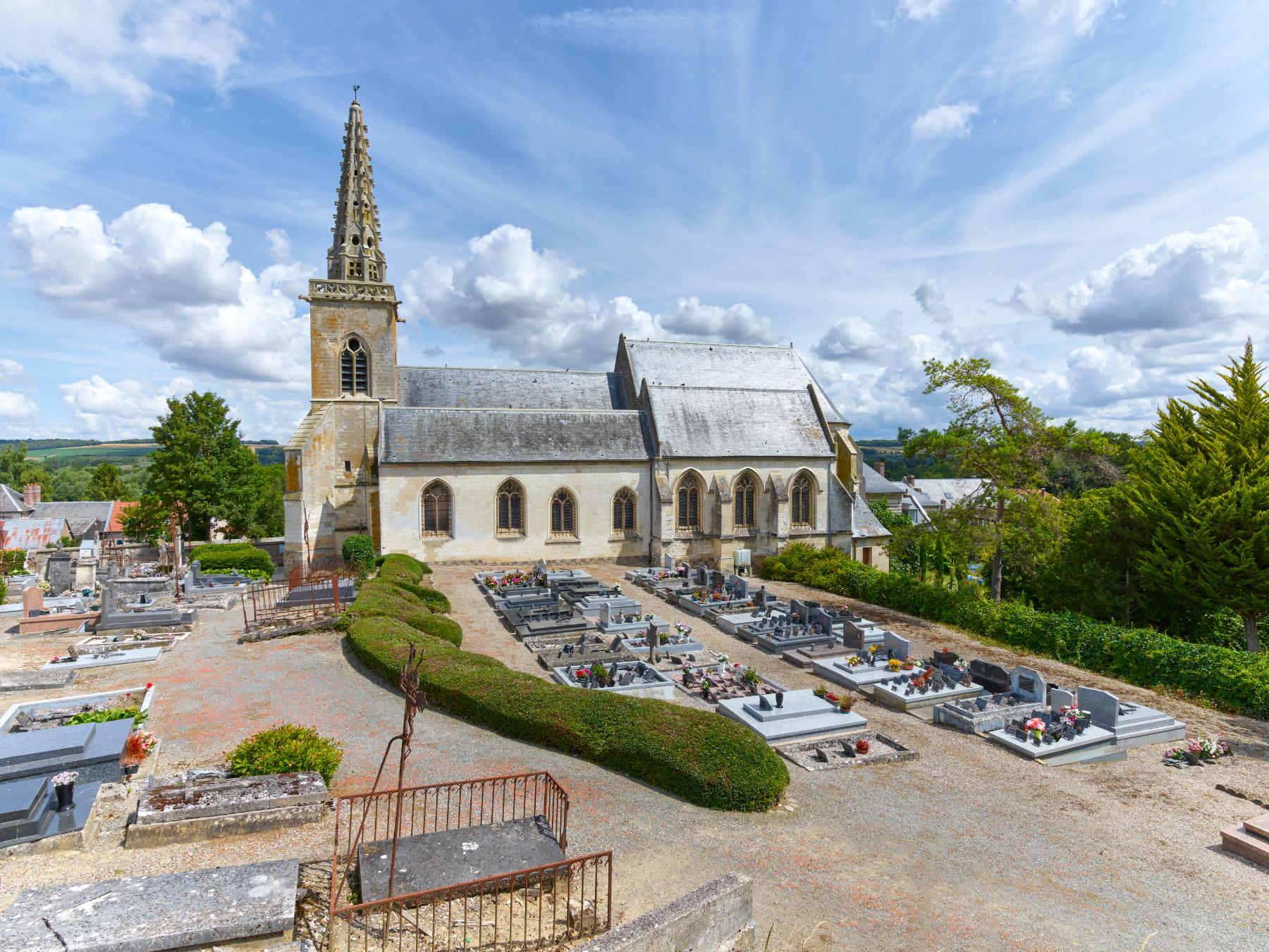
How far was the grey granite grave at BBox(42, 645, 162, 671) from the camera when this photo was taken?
16.4 m

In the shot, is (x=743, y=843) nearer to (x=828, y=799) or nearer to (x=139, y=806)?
(x=828, y=799)

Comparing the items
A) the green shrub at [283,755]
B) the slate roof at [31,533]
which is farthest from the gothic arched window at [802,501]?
the slate roof at [31,533]

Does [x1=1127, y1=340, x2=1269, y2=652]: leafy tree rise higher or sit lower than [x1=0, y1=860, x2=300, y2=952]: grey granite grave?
higher

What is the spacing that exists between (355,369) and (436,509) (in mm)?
7768

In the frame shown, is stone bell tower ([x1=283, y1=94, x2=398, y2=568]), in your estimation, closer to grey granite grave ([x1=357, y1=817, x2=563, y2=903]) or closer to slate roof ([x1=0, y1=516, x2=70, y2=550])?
slate roof ([x1=0, y1=516, x2=70, y2=550])

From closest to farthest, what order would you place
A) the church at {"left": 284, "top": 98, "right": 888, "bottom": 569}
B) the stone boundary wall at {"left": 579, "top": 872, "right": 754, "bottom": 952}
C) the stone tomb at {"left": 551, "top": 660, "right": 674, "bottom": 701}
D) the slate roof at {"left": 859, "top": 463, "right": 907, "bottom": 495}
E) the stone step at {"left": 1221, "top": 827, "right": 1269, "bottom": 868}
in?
the stone boundary wall at {"left": 579, "top": 872, "right": 754, "bottom": 952} < the stone step at {"left": 1221, "top": 827, "right": 1269, "bottom": 868} < the stone tomb at {"left": 551, "top": 660, "right": 674, "bottom": 701} < the church at {"left": 284, "top": 98, "right": 888, "bottom": 569} < the slate roof at {"left": 859, "top": 463, "right": 907, "bottom": 495}

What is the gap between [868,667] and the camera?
17.8 meters

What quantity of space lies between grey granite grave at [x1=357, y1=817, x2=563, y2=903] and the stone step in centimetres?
963

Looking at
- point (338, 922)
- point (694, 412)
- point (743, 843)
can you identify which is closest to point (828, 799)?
point (743, 843)

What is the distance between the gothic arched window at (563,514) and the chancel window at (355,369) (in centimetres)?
1035

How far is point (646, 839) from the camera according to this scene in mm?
9117

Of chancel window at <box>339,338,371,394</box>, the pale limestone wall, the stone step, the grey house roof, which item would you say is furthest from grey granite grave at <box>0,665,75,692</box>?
the grey house roof

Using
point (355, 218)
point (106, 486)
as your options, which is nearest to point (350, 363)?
point (355, 218)

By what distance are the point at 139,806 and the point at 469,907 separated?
4781mm
